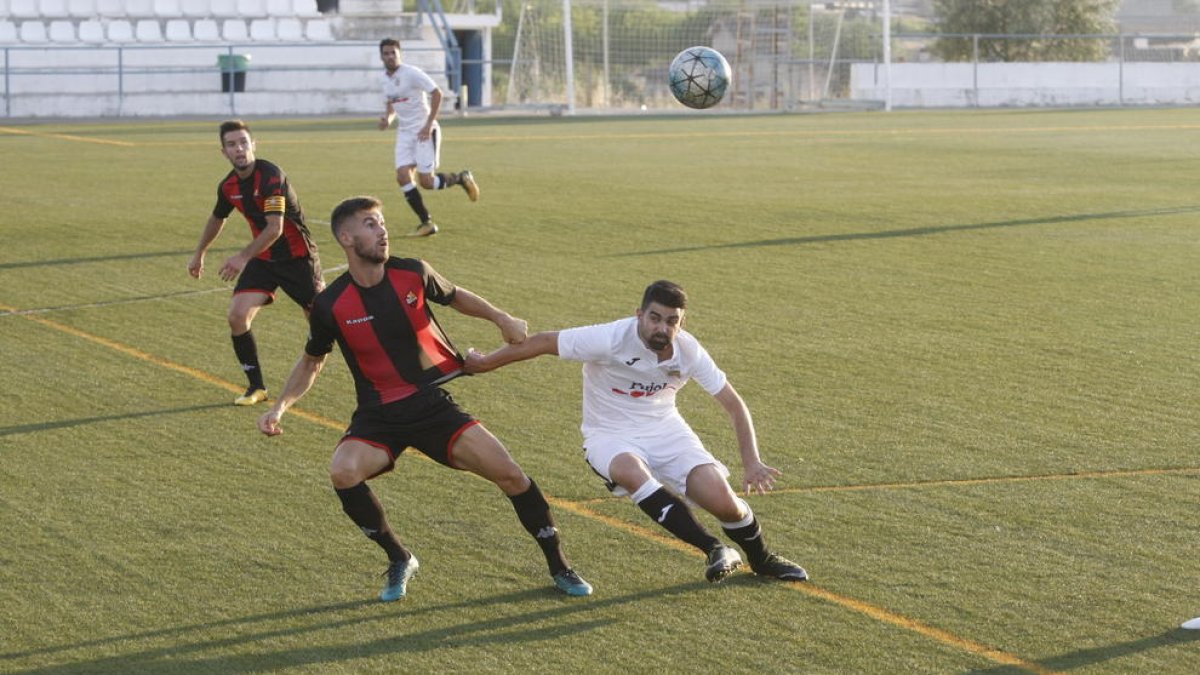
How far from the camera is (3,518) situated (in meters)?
7.63

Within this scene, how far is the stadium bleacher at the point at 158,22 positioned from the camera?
134 feet

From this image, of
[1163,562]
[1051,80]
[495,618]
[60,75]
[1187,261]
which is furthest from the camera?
[1051,80]

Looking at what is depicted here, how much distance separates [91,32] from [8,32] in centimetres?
197

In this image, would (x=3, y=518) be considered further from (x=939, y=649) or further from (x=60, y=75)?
(x=60, y=75)

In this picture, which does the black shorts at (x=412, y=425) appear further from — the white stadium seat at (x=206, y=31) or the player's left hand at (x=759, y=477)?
the white stadium seat at (x=206, y=31)

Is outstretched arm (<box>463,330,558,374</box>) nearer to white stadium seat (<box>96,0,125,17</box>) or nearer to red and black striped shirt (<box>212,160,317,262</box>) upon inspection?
red and black striped shirt (<box>212,160,317,262</box>)

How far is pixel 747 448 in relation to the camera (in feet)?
21.3

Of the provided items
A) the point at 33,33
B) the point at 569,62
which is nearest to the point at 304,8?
the point at 33,33

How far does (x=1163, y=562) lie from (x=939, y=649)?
58.1 inches

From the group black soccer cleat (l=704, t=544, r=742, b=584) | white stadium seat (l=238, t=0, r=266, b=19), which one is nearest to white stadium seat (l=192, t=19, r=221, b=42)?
white stadium seat (l=238, t=0, r=266, b=19)

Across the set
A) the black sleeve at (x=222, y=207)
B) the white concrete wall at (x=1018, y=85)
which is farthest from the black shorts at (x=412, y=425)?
the white concrete wall at (x=1018, y=85)

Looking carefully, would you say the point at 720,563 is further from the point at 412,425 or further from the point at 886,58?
the point at 886,58

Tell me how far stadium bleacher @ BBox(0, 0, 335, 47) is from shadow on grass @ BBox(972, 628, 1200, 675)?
3802 cm

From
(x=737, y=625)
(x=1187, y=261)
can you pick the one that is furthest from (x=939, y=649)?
(x=1187, y=261)
